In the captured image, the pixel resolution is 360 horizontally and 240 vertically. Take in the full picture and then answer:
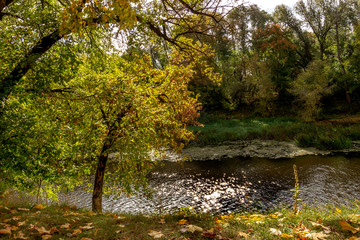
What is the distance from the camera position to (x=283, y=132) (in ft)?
71.7

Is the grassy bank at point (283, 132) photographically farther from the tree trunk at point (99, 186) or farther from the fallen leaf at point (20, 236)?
the fallen leaf at point (20, 236)

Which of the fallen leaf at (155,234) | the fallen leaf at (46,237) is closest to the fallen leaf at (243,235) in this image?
the fallen leaf at (155,234)

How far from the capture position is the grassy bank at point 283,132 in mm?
18078

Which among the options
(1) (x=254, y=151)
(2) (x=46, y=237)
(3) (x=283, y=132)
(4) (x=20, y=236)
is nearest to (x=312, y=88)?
(3) (x=283, y=132)

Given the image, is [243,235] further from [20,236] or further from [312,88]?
[312,88]

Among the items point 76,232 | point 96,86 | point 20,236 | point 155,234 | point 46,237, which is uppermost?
point 96,86

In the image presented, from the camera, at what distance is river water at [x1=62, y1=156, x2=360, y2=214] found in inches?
375

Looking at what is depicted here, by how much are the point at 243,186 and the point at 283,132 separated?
12718 mm

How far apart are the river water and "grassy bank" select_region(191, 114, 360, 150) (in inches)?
137

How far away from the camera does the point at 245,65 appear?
29.8 metres

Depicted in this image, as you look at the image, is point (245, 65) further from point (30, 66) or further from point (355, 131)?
point (30, 66)

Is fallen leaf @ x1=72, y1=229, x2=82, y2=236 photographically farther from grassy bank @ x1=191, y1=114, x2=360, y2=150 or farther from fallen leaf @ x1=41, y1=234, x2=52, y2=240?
grassy bank @ x1=191, y1=114, x2=360, y2=150

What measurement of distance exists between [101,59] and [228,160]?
1282cm

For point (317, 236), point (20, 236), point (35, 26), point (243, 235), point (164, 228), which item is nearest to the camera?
point (317, 236)
